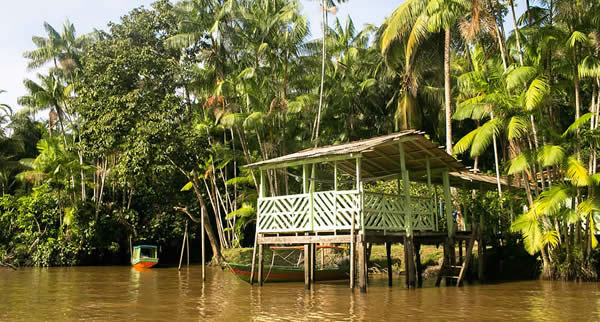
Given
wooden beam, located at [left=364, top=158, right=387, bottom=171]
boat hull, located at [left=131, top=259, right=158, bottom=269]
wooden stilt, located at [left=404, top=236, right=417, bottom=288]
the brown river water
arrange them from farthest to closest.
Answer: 1. boat hull, located at [left=131, top=259, right=158, bottom=269]
2. wooden beam, located at [left=364, top=158, right=387, bottom=171]
3. wooden stilt, located at [left=404, top=236, right=417, bottom=288]
4. the brown river water

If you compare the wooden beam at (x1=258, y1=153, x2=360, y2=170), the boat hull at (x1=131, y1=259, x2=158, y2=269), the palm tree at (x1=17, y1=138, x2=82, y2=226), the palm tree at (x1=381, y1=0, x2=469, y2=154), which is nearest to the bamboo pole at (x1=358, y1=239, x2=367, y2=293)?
the wooden beam at (x1=258, y1=153, x2=360, y2=170)

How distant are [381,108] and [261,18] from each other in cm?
935

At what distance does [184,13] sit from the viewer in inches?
983

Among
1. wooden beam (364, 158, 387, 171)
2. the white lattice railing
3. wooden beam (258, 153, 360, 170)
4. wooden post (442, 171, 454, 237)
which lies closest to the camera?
wooden beam (258, 153, 360, 170)

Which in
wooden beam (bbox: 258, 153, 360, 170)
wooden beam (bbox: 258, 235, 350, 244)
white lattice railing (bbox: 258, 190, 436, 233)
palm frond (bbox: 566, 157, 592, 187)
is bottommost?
wooden beam (bbox: 258, 235, 350, 244)

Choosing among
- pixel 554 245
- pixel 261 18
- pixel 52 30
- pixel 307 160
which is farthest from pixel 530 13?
pixel 52 30

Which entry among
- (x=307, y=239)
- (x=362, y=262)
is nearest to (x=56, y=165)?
(x=307, y=239)

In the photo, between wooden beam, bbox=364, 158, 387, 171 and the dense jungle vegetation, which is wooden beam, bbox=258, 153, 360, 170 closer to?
wooden beam, bbox=364, 158, 387, 171

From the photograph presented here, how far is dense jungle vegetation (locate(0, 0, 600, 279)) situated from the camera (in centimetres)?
1512

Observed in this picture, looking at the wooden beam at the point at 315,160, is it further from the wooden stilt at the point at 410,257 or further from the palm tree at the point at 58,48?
the palm tree at the point at 58,48

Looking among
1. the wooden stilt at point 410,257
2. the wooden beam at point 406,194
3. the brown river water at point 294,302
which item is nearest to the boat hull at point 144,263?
the brown river water at point 294,302

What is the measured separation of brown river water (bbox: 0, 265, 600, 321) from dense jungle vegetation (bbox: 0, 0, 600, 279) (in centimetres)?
236

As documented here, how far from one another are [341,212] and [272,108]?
1031cm

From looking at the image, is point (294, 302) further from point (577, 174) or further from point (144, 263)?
point (144, 263)
